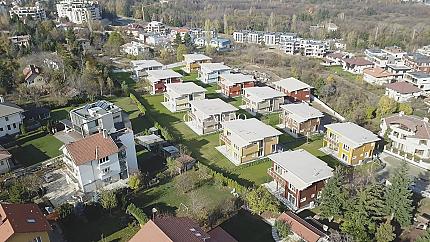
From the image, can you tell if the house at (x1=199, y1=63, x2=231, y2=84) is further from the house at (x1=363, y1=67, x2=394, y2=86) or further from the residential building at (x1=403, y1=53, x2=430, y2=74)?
the residential building at (x1=403, y1=53, x2=430, y2=74)

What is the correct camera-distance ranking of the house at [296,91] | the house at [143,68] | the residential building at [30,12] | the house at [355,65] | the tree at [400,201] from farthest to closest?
the residential building at [30,12] → the house at [355,65] → the house at [143,68] → the house at [296,91] → the tree at [400,201]

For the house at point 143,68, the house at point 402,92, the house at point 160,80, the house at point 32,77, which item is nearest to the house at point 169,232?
the house at point 160,80

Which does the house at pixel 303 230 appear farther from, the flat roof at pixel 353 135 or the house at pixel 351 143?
the flat roof at pixel 353 135

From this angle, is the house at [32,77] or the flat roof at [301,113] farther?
the house at [32,77]

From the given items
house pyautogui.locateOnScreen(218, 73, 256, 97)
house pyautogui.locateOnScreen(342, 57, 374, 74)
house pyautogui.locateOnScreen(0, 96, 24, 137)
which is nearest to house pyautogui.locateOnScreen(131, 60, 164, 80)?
house pyautogui.locateOnScreen(218, 73, 256, 97)

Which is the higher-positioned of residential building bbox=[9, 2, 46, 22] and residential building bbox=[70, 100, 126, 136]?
residential building bbox=[9, 2, 46, 22]

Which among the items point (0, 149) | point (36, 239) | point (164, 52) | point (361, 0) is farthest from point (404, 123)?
point (361, 0)

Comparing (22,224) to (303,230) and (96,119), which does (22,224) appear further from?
(303,230)
